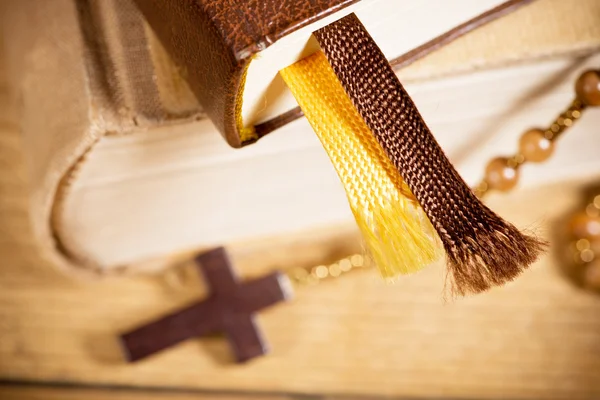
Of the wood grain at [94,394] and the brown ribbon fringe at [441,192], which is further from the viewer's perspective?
the wood grain at [94,394]

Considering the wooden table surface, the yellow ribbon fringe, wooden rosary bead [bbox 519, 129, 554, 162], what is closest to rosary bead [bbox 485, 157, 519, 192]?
wooden rosary bead [bbox 519, 129, 554, 162]

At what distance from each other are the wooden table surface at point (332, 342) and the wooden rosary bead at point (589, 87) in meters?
0.20

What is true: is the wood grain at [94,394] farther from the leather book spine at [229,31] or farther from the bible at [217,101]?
the leather book spine at [229,31]

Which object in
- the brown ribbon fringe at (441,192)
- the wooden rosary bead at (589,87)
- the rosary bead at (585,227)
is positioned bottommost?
the rosary bead at (585,227)

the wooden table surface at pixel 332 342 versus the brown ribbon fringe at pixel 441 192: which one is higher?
the brown ribbon fringe at pixel 441 192

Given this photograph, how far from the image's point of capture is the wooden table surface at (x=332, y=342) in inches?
23.1

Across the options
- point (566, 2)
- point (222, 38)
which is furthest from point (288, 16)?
point (566, 2)

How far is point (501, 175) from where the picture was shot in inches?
19.8

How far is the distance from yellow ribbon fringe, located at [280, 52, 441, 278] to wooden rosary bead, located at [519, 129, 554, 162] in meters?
0.23

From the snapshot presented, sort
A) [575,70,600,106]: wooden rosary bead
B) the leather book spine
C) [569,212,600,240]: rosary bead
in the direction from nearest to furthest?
the leather book spine < [575,70,600,106]: wooden rosary bead < [569,212,600,240]: rosary bead

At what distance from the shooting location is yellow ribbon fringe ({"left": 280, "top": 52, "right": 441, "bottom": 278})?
0.98 feet

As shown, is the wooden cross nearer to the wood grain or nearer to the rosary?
the wood grain

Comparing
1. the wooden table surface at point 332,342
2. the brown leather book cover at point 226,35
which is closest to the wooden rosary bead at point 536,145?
the wooden table surface at point 332,342

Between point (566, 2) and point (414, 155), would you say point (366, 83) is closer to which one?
point (414, 155)
